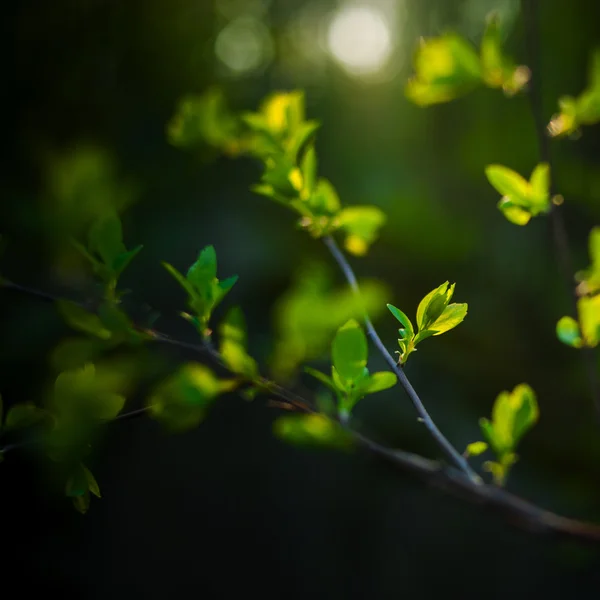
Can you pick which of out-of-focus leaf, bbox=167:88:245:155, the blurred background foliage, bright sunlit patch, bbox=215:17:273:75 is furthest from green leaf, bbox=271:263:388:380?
bright sunlit patch, bbox=215:17:273:75

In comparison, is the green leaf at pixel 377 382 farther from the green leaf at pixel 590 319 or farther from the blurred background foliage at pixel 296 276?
the blurred background foliage at pixel 296 276

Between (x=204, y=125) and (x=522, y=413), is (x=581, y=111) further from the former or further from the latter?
(x=204, y=125)

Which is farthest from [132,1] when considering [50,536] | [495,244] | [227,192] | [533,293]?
[50,536]

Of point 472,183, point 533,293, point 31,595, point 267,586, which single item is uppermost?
point 472,183

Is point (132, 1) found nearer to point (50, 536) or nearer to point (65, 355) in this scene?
point (65, 355)

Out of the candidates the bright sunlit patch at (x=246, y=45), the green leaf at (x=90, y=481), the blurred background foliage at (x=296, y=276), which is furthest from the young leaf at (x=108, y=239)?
the bright sunlit patch at (x=246, y=45)

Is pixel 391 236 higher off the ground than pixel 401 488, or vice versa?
pixel 391 236

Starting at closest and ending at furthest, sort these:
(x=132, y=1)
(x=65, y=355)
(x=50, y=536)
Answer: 1. (x=65, y=355)
2. (x=132, y=1)
3. (x=50, y=536)

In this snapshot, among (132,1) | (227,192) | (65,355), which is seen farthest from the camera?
(227,192)
